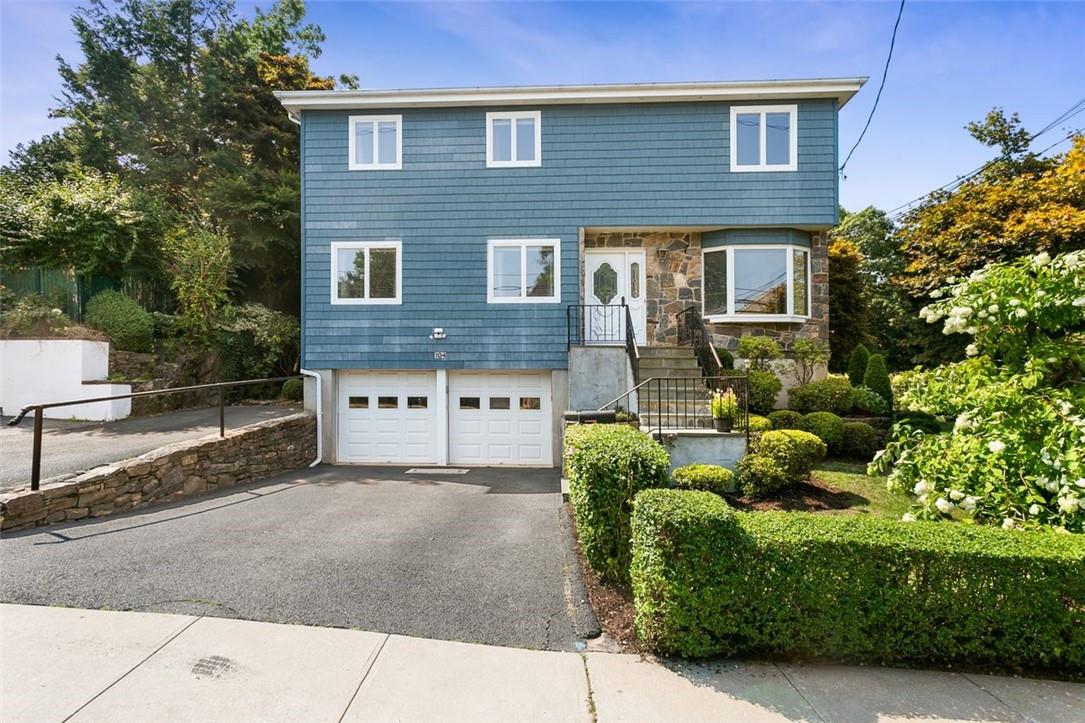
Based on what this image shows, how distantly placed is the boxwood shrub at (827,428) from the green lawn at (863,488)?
1.09ft

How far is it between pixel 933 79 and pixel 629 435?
28.0ft

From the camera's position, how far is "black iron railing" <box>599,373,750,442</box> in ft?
23.4

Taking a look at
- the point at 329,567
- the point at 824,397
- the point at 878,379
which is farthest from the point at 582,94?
the point at 329,567

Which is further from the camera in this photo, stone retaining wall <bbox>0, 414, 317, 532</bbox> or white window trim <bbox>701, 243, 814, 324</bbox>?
white window trim <bbox>701, 243, 814, 324</bbox>

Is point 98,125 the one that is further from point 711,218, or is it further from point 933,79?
point 933,79

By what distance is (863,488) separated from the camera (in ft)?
22.8

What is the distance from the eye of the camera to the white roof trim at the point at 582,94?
9617 millimetres

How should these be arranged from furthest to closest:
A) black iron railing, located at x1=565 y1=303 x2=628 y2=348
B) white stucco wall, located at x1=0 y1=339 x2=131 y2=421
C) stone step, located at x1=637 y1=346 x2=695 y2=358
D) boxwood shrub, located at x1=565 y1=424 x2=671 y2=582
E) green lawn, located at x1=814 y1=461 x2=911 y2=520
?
1. black iron railing, located at x1=565 y1=303 x2=628 y2=348
2. stone step, located at x1=637 y1=346 x2=695 y2=358
3. white stucco wall, located at x1=0 y1=339 x2=131 y2=421
4. green lawn, located at x1=814 y1=461 x2=911 y2=520
5. boxwood shrub, located at x1=565 y1=424 x2=671 y2=582

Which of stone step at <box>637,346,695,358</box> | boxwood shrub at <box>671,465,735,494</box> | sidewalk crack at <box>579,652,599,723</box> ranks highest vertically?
stone step at <box>637,346,695,358</box>

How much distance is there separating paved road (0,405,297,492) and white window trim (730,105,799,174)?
1104cm

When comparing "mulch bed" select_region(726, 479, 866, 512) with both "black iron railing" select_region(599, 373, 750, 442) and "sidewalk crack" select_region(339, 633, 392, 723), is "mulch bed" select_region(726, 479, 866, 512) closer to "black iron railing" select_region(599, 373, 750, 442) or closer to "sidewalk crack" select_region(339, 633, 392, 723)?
"black iron railing" select_region(599, 373, 750, 442)

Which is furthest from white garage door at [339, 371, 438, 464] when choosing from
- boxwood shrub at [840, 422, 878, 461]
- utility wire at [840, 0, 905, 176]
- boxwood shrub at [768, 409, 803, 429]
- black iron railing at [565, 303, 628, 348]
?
utility wire at [840, 0, 905, 176]

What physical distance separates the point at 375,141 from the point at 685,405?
28.6ft

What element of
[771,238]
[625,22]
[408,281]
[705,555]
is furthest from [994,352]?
[408,281]
